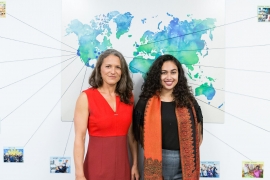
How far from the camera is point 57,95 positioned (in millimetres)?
1584

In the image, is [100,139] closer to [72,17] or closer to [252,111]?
[72,17]

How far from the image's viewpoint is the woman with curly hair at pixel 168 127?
132cm

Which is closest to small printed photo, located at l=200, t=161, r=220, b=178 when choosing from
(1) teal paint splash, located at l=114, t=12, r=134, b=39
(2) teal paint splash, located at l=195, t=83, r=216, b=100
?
(2) teal paint splash, located at l=195, t=83, r=216, b=100

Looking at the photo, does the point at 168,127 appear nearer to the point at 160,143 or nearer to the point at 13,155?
the point at 160,143

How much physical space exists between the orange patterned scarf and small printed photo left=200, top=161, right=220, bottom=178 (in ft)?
0.92

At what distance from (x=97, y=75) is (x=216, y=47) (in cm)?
85

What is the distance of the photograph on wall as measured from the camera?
1.56 metres

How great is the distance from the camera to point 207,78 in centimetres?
158

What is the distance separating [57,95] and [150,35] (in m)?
0.78

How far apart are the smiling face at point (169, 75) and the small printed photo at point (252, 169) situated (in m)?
0.82

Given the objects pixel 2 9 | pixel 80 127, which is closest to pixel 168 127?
pixel 80 127

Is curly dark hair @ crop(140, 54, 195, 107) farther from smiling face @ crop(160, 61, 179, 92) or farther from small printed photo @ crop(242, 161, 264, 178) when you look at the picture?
small printed photo @ crop(242, 161, 264, 178)

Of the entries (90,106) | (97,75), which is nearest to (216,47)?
(97,75)

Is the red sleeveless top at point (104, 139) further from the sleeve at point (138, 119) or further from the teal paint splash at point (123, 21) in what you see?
the teal paint splash at point (123, 21)
